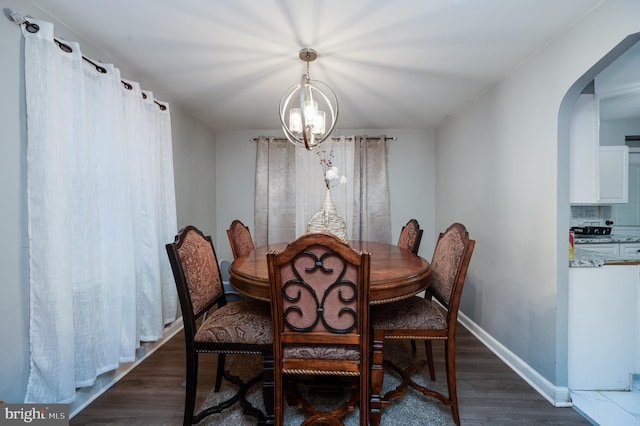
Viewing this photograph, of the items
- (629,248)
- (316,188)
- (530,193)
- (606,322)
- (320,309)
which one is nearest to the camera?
(320,309)

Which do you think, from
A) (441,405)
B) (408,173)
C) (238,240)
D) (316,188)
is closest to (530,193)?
(441,405)

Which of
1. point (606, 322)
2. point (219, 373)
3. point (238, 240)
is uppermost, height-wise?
point (238, 240)

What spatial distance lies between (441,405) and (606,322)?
118cm

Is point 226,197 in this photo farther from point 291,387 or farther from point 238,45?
point 291,387

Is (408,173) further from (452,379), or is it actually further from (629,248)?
(452,379)

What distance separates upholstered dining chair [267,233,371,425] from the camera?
118 cm

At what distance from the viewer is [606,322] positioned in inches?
69.2

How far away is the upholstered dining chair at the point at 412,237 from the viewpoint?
2.31m

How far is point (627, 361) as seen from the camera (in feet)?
5.79

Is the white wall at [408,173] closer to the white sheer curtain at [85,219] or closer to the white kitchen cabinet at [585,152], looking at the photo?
the white sheer curtain at [85,219]

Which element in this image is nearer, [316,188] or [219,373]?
[219,373]

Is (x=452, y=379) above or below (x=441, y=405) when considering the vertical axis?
above

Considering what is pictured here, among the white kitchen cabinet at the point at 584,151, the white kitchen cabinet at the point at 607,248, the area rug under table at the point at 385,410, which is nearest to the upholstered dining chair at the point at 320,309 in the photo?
the area rug under table at the point at 385,410

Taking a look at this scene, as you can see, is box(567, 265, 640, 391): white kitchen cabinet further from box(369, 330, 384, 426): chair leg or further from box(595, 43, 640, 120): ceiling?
box(595, 43, 640, 120): ceiling
